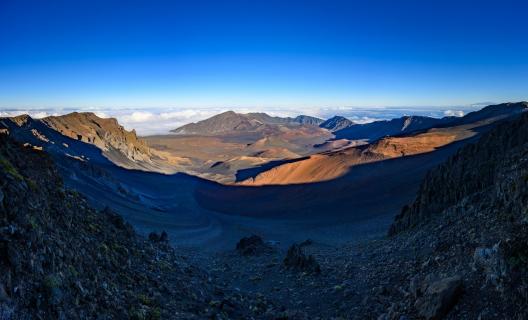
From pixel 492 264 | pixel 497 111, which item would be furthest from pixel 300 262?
pixel 497 111

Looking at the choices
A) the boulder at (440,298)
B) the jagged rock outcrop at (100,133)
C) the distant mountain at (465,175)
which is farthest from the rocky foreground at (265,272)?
the jagged rock outcrop at (100,133)

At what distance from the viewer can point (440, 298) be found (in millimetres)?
9781

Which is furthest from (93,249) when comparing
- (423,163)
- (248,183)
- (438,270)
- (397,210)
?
(248,183)

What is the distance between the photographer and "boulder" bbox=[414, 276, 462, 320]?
959 cm

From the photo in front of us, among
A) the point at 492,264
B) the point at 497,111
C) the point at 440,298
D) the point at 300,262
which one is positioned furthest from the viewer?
the point at 497,111

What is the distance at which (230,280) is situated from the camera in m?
22.3

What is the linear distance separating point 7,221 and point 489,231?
484 inches

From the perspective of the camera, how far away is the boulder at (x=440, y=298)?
959 centimetres

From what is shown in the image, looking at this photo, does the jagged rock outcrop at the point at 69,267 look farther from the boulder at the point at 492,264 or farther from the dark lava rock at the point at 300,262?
the boulder at the point at 492,264

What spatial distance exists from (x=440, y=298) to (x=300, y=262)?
502 inches

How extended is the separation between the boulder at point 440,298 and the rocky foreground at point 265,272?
30mm

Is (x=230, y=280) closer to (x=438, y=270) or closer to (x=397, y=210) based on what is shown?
(x=438, y=270)

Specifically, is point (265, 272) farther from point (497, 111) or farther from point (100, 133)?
point (497, 111)

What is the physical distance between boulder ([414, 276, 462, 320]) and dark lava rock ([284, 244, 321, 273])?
35.3 ft
